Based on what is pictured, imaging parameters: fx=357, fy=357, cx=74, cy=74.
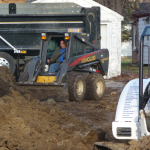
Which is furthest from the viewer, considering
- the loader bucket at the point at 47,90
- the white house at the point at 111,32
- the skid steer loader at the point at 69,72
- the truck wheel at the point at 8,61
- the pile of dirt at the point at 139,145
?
the white house at the point at 111,32

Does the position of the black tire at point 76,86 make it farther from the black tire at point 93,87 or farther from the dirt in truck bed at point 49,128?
the dirt in truck bed at point 49,128

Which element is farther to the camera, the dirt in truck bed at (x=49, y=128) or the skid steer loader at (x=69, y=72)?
the skid steer loader at (x=69, y=72)

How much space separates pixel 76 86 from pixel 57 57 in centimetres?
106

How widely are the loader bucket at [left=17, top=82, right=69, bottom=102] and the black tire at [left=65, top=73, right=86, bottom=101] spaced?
221mm

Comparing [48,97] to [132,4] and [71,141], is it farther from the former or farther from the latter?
[132,4]

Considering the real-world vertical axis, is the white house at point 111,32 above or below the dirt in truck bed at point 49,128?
above

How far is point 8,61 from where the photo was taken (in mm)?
11719

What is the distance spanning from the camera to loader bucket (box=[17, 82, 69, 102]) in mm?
9242

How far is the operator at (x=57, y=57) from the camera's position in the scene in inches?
393

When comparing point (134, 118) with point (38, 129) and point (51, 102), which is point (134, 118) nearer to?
point (38, 129)

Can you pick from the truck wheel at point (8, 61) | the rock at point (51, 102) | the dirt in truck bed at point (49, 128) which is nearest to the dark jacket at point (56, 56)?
the rock at point (51, 102)

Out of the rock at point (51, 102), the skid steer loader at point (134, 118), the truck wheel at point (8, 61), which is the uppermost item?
the truck wheel at point (8, 61)

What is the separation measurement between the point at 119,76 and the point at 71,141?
11311 mm

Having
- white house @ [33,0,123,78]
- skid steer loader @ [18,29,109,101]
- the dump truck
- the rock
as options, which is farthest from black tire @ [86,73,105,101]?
white house @ [33,0,123,78]
